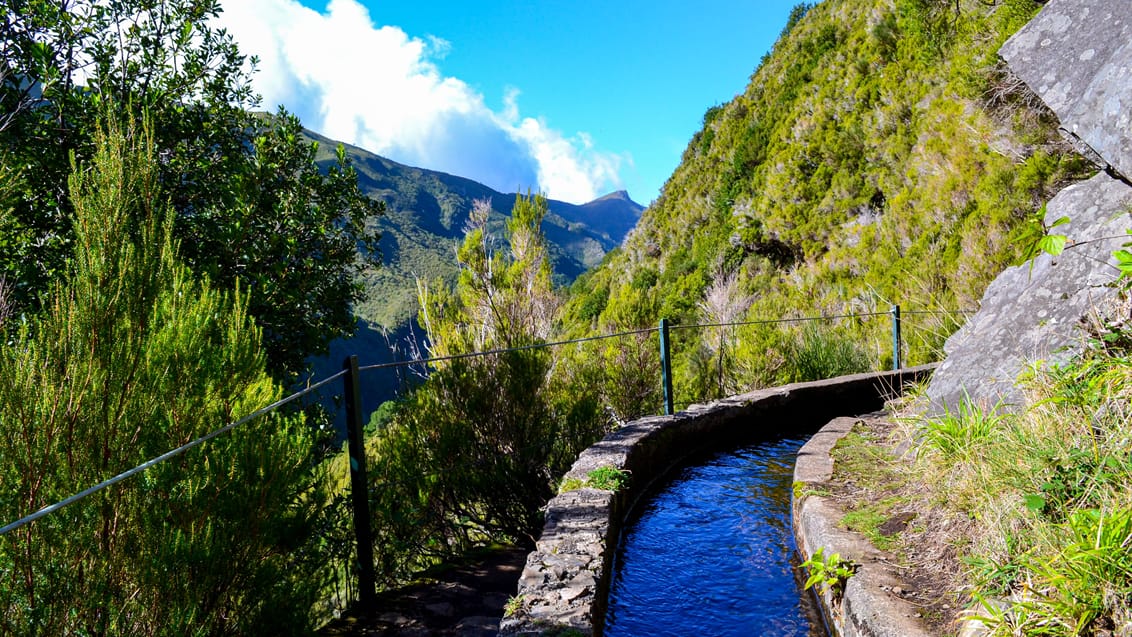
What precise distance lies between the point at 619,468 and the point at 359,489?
1.66 metres

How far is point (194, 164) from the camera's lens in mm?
5547

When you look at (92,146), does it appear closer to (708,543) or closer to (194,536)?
(194,536)

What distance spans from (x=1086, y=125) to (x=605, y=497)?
3.22 meters

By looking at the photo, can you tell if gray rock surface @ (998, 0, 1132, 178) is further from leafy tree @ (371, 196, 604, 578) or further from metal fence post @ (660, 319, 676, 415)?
leafy tree @ (371, 196, 604, 578)

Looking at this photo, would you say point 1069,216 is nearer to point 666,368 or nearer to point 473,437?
point 666,368

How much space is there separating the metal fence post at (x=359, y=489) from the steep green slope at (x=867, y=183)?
3.71 metres

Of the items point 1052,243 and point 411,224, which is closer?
point 1052,243

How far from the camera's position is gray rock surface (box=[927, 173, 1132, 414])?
3.06 meters

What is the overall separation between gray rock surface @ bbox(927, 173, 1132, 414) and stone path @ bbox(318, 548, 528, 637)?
98.3 inches

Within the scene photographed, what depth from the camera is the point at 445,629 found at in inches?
120

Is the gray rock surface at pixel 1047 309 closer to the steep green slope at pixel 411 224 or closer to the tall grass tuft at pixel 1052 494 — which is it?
the tall grass tuft at pixel 1052 494

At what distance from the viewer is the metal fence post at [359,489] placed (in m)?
3.20

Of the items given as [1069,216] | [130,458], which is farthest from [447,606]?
[1069,216]

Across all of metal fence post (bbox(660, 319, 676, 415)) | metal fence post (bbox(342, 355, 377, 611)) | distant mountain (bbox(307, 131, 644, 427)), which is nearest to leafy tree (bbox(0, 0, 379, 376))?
metal fence post (bbox(342, 355, 377, 611))
